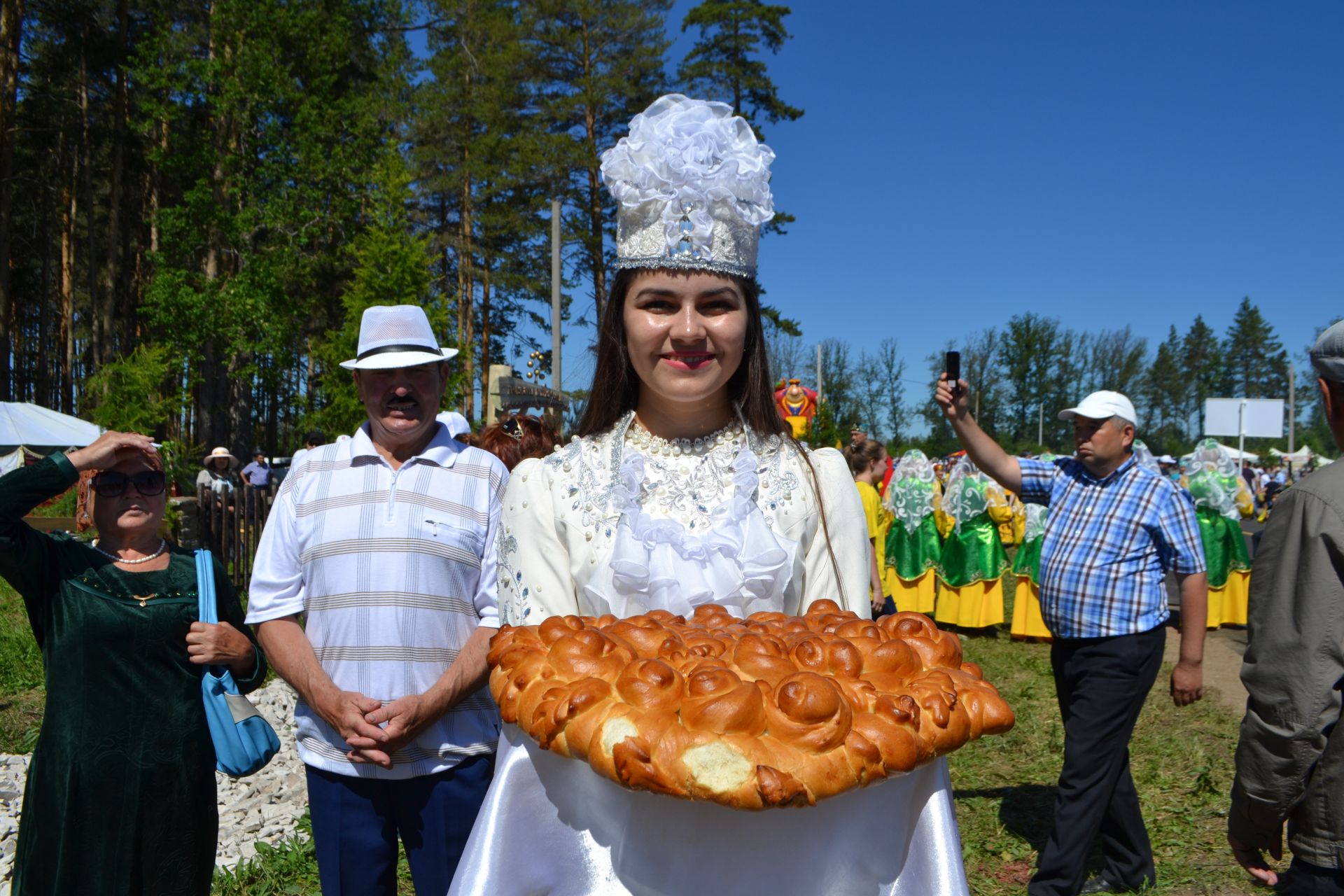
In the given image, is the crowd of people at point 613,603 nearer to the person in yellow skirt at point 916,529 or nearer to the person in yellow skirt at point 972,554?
the person in yellow skirt at point 972,554

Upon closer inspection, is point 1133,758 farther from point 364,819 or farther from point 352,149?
point 352,149

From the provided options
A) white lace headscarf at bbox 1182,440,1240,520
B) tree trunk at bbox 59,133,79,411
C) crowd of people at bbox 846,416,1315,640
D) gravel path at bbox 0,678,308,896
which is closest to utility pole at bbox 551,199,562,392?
crowd of people at bbox 846,416,1315,640

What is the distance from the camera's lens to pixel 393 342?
2.70 m

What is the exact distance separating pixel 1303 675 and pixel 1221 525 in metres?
9.38

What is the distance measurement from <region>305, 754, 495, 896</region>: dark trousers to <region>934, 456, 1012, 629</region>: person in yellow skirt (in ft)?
26.8

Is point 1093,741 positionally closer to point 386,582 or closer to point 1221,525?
point 386,582

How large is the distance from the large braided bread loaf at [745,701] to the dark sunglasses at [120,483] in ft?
6.34

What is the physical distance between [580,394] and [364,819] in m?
17.3

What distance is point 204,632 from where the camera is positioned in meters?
2.70

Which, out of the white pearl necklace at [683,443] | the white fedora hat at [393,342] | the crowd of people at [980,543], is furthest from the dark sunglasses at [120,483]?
the crowd of people at [980,543]

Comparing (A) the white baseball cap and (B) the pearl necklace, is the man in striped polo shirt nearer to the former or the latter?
(B) the pearl necklace

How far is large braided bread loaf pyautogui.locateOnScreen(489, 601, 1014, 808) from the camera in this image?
111 cm

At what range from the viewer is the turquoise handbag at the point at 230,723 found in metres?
2.62

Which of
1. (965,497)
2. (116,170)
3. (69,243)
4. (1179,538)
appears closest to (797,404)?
(965,497)
